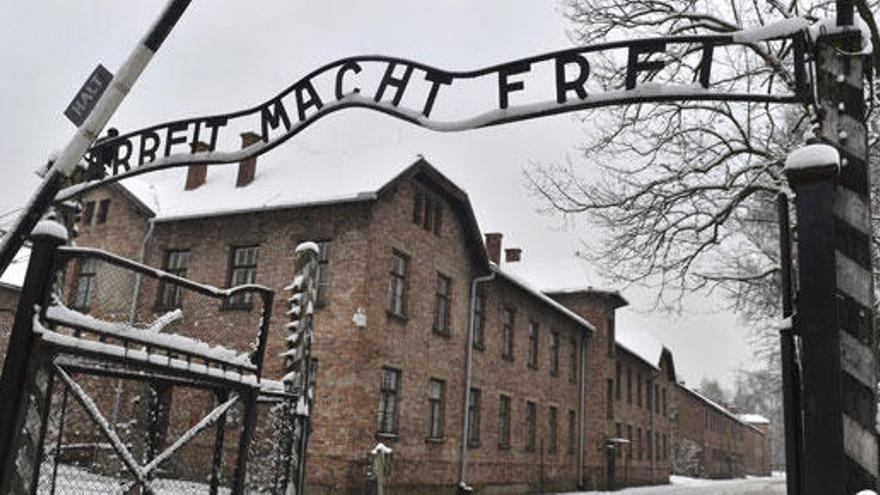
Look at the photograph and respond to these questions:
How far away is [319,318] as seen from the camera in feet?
59.9

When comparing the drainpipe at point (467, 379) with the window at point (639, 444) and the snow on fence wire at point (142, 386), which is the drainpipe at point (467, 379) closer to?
the snow on fence wire at point (142, 386)

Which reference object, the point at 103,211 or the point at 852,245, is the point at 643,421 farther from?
the point at 852,245

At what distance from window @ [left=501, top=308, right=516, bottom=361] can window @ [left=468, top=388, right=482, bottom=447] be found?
2469 mm

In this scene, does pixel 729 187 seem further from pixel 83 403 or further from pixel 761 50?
pixel 83 403

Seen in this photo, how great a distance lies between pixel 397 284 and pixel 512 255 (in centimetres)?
1795

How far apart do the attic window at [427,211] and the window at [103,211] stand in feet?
29.5

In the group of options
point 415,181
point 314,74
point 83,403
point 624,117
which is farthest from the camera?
point 415,181

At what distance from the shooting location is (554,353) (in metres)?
30.1

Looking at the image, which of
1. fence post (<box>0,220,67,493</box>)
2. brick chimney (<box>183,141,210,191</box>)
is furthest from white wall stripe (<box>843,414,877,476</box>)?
brick chimney (<box>183,141,210,191</box>)

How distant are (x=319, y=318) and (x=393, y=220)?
9.78 ft

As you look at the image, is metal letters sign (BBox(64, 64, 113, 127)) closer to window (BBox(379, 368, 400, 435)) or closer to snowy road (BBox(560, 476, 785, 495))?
window (BBox(379, 368, 400, 435))

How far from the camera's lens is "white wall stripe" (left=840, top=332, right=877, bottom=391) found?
131 inches

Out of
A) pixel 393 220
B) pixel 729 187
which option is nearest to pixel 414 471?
pixel 393 220

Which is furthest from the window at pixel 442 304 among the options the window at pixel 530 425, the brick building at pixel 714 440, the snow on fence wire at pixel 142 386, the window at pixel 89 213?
the brick building at pixel 714 440
